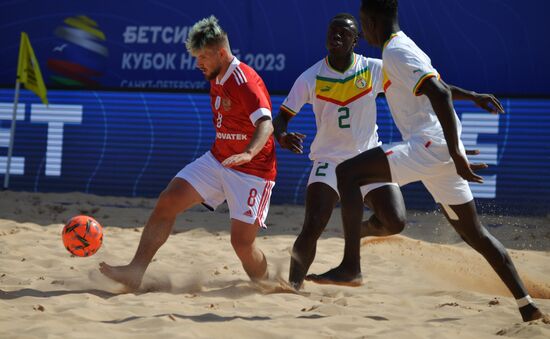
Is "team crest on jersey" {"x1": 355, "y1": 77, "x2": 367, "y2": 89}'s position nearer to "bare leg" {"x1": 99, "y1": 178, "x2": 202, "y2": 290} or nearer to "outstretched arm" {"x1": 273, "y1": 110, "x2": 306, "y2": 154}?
"outstretched arm" {"x1": 273, "y1": 110, "x2": 306, "y2": 154}

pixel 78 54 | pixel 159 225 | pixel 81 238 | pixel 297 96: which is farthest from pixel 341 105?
pixel 78 54

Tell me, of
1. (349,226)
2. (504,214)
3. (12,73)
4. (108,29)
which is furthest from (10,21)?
(349,226)

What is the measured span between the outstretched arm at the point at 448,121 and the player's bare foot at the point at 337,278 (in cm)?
86

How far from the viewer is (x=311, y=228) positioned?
5879mm

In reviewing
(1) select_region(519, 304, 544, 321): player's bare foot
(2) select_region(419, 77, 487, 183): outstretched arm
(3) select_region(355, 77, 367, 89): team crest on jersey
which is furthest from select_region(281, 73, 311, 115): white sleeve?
(1) select_region(519, 304, 544, 321): player's bare foot

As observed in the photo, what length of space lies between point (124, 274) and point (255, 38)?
20.0 ft

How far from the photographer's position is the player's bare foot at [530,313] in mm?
4809

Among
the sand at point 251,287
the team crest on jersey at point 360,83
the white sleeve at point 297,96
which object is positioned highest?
the team crest on jersey at point 360,83

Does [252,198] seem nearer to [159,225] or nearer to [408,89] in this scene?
[159,225]

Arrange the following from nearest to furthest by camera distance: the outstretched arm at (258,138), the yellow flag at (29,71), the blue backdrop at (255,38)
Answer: the outstretched arm at (258,138), the blue backdrop at (255,38), the yellow flag at (29,71)

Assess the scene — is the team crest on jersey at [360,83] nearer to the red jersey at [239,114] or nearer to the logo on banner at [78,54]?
the red jersey at [239,114]

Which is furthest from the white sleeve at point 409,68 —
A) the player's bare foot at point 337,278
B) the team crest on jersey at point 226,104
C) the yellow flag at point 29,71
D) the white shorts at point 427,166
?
the yellow flag at point 29,71

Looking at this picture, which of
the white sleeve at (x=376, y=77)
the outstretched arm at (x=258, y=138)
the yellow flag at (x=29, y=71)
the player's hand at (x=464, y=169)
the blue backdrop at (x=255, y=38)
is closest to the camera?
the player's hand at (x=464, y=169)

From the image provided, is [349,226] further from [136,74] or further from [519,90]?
[136,74]
